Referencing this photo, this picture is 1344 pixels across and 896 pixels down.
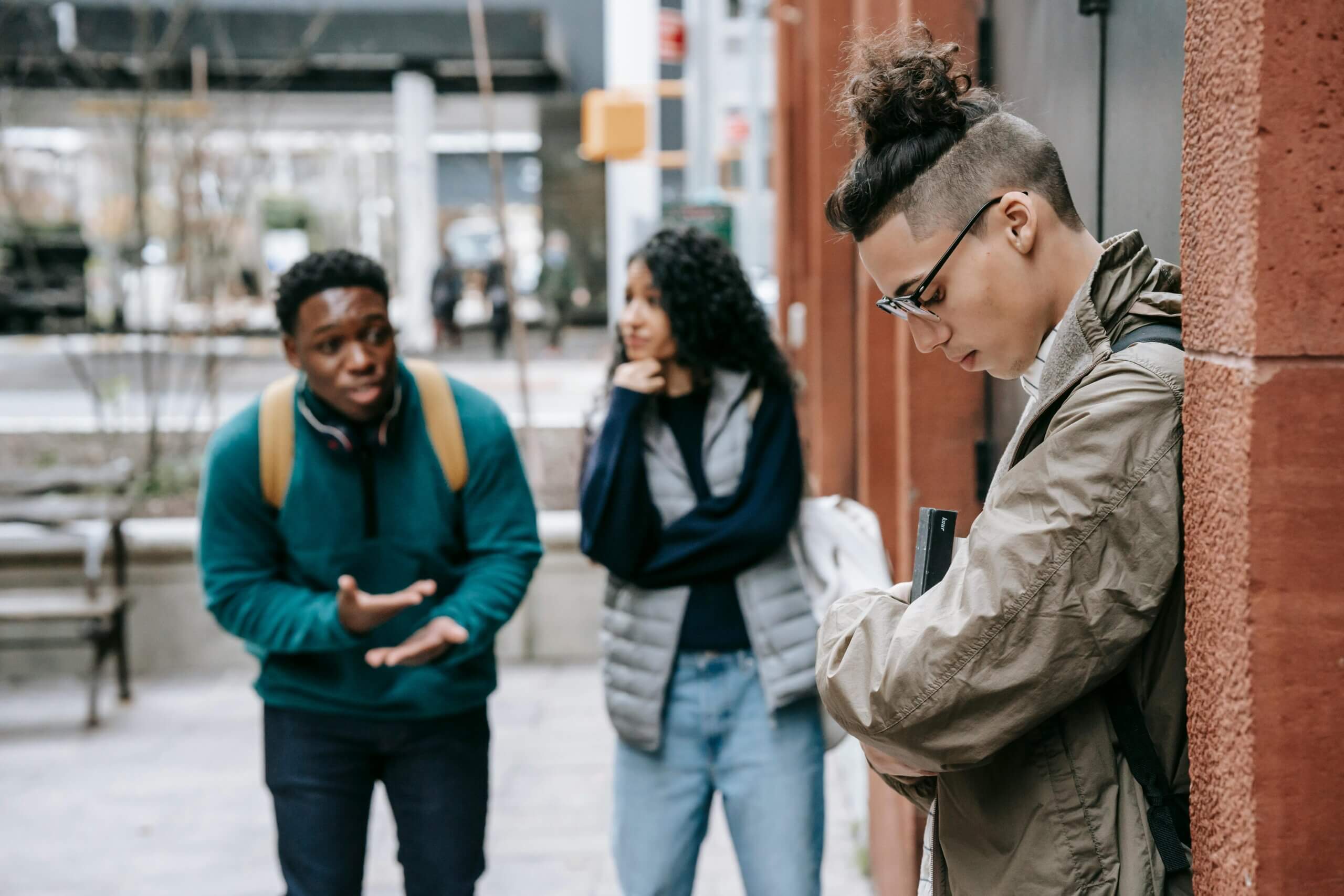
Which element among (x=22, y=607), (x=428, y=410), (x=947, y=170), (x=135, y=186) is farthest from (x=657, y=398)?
(x=135, y=186)

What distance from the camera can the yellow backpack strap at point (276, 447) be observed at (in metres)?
3.17

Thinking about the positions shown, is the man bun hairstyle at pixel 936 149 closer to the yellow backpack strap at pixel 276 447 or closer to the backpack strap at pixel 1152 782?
the backpack strap at pixel 1152 782

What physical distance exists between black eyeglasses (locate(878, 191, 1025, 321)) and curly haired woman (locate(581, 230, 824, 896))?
1.58 meters

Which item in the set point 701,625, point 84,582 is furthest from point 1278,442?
point 84,582

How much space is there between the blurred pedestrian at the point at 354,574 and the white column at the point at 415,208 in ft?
61.0

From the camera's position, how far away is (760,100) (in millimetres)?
9773


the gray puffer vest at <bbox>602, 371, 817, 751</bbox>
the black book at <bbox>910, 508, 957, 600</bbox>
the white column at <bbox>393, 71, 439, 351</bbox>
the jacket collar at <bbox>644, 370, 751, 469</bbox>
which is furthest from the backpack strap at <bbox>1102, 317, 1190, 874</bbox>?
the white column at <bbox>393, 71, 439, 351</bbox>

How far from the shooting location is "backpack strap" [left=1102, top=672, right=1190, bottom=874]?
156 centimetres

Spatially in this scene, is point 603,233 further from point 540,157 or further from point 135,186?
point 135,186

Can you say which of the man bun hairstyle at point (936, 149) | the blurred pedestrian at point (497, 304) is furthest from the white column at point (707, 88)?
the man bun hairstyle at point (936, 149)

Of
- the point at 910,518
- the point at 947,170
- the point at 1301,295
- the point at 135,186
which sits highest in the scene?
the point at 135,186

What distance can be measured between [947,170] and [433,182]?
80.3 ft

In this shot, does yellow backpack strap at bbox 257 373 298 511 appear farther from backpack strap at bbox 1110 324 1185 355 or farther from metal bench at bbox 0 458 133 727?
metal bench at bbox 0 458 133 727

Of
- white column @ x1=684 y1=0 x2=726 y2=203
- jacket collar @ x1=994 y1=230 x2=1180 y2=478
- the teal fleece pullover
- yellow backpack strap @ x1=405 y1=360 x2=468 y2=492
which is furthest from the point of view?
white column @ x1=684 y1=0 x2=726 y2=203
